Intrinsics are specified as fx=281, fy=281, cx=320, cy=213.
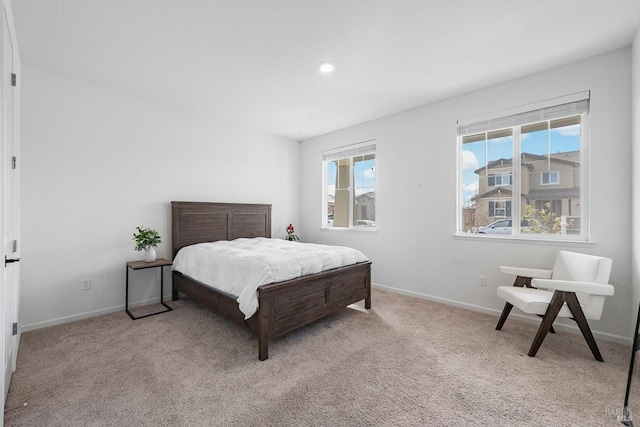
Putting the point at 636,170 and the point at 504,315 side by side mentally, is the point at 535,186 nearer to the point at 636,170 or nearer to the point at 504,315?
the point at 636,170

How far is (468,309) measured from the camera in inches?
132

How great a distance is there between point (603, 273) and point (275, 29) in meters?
3.30

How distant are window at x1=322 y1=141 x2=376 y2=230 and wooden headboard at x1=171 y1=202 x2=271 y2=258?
45.7 inches

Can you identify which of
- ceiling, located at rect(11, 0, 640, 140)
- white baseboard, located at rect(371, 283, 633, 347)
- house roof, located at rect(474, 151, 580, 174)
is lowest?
white baseboard, located at rect(371, 283, 633, 347)

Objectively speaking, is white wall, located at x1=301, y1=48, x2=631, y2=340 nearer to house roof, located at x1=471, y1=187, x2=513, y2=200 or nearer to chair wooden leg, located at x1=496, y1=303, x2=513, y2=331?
house roof, located at x1=471, y1=187, x2=513, y2=200

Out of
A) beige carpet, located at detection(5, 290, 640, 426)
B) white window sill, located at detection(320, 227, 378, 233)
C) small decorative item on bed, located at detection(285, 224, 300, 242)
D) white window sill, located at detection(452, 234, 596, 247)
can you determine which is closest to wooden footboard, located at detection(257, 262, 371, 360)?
beige carpet, located at detection(5, 290, 640, 426)

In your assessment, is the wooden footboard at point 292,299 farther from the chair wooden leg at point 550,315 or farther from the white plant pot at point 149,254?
the chair wooden leg at point 550,315

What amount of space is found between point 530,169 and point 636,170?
820 mm

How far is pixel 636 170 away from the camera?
7.50ft

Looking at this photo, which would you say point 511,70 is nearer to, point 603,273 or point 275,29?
point 603,273

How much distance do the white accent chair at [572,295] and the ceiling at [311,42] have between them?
1907 mm

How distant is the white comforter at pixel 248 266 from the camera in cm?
236

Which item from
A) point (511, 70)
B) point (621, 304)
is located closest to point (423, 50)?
point (511, 70)

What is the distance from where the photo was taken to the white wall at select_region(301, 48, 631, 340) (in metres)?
2.52
